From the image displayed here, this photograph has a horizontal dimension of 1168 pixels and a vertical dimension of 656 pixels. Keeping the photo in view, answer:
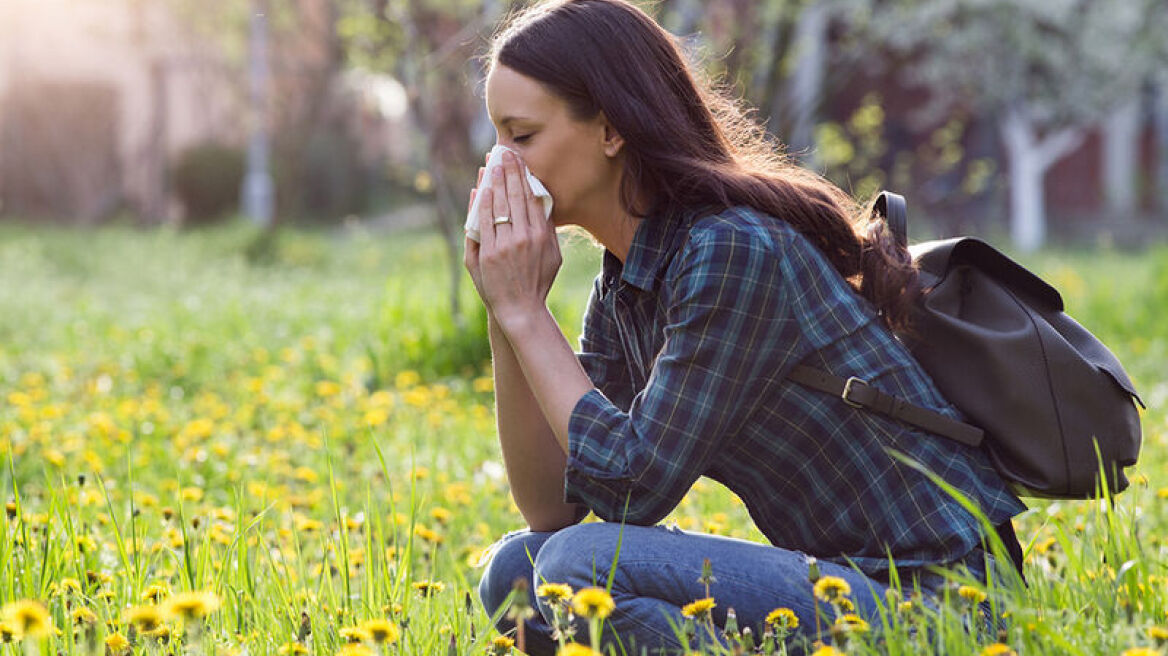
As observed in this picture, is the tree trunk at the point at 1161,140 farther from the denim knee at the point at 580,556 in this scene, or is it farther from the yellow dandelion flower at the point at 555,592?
the yellow dandelion flower at the point at 555,592

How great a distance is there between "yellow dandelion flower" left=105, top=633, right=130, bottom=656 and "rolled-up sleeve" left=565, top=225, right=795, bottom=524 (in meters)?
0.68

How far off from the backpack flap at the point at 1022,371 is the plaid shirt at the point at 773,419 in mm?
49

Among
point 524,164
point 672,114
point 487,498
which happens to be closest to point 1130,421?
point 672,114

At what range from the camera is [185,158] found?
19.9 metres

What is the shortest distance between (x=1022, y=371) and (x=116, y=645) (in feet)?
4.48


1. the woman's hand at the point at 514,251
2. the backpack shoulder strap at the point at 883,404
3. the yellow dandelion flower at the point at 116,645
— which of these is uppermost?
the woman's hand at the point at 514,251

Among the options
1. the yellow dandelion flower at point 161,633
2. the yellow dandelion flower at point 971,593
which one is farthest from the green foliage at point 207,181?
the yellow dandelion flower at point 971,593

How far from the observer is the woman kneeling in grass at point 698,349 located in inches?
78.3

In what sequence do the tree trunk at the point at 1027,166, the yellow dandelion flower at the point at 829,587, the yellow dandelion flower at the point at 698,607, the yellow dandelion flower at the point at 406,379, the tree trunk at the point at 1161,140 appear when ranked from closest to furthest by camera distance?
1. the yellow dandelion flower at the point at 829,587
2. the yellow dandelion flower at the point at 698,607
3. the yellow dandelion flower at the point at 406,379
4. the tree trunk at the point at 1027,166
5. the tree trunk at the point at 1161,140

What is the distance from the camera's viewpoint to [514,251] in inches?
84.1

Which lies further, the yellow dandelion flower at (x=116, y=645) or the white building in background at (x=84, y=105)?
the white building in background at (x=84, y=105)

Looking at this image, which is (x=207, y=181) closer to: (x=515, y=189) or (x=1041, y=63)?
(x=1041, y=63)

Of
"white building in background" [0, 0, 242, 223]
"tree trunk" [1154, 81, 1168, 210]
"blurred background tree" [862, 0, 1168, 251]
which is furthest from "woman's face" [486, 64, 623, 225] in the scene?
"white building in background" [0, 0, 242, 223]

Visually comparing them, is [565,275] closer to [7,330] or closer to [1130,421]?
[7,330]
